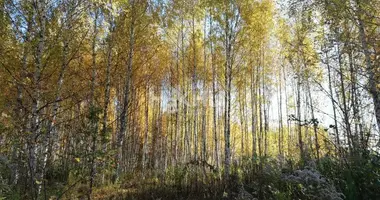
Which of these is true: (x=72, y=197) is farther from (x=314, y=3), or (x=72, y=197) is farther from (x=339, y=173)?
(x=314, y=3)

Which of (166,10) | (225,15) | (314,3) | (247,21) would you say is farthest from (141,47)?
(314,3)

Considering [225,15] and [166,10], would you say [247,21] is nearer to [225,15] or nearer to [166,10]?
[225,15]

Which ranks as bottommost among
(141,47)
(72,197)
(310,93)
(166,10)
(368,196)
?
(72,197)

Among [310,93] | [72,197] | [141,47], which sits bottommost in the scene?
[72,197]

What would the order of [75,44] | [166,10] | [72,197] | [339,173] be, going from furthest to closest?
[166,10], [75,44], [72,197], [339,173]

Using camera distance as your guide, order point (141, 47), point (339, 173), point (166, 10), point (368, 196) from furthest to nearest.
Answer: point (166, 10) < point (141, 47) < point (339, 173) < point (368, 196)

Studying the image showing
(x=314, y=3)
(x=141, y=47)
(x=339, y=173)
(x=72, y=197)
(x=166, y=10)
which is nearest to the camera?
(x=339, y=173)

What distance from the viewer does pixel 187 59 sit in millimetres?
15062

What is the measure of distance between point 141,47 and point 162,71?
4718 millimetres

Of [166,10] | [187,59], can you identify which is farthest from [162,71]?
[166,10]

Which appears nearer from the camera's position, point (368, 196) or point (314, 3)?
point (368, 196)

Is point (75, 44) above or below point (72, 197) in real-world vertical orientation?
above

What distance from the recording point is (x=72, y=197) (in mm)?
7105

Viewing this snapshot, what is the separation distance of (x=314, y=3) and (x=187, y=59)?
31.1 ft
